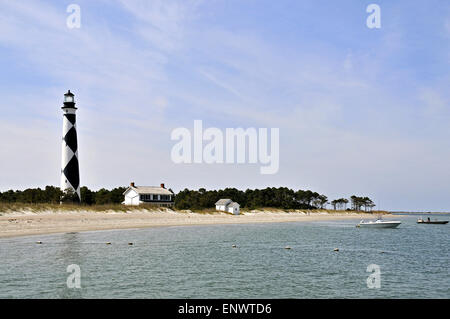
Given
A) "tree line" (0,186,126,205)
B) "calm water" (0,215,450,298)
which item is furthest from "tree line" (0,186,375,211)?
"calm water" (0,215,450,298)

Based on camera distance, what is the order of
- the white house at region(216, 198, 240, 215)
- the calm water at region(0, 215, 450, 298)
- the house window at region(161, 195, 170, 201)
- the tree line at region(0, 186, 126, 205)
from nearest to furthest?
the calm water at region(0, 215, 450, 298), the tree line at region(0, 186, 126, 205), the house window at region(161, 195, 170, 201), the white house at region(216, 198, 240, 215)

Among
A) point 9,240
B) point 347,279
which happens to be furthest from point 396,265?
point 9,240

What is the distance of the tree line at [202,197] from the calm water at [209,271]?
37.4m

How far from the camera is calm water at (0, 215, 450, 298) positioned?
18.1 m

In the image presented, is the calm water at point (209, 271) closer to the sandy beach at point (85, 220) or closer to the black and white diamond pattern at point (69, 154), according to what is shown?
the sandy beach at point (85, 220)

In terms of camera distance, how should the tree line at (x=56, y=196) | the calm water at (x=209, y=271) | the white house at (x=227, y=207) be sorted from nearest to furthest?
the calm water at (x=209, y=271)
the tree line at (x=56, y=196)
the white house at (x=227, y=207)

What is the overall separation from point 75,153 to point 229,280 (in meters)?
53.2

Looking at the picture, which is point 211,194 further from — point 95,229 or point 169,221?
point 95,229

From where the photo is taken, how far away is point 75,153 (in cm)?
6600

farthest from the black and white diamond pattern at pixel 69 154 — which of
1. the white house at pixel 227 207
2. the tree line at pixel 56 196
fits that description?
the white house at pixel 227 207

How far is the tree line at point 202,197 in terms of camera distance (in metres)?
70.8

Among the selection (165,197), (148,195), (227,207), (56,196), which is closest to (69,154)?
(56,196)

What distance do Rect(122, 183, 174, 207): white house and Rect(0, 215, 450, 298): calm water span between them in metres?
52.6

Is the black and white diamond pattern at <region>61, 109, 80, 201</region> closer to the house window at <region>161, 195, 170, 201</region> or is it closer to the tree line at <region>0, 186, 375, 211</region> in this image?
the tree line at <region>0, 186, 375, 211</region>
